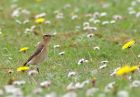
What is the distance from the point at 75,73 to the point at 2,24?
6.83 m

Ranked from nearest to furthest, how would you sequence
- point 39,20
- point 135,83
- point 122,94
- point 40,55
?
point 122,94 → point 135,83 → point 40,55 → point 39,20

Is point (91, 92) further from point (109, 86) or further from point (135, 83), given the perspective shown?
point (135, 83)

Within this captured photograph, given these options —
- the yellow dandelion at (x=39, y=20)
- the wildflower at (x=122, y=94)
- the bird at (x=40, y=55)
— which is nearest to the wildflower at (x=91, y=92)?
the wildflower at (x=122, y=94)

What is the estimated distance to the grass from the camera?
10.6 metres

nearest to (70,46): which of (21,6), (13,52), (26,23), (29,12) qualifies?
(13,52)

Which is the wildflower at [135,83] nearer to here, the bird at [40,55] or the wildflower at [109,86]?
the wildflower at [109,86]

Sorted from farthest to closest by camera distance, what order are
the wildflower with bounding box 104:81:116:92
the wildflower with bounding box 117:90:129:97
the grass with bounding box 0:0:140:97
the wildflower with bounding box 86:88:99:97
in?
the grass with bounding box 0:0:140:97 < the wildflower with bounding box 104:81:116:92 < the wildflower with bounding box 86:88:99:97 < the wildflower with bounding box 117:90:129:97

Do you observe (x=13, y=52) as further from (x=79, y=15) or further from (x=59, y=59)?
(x=79, y=15)

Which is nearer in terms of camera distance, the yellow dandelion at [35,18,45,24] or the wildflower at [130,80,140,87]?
the wildflower at [130,80,140,87]

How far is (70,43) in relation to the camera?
48.6 ft

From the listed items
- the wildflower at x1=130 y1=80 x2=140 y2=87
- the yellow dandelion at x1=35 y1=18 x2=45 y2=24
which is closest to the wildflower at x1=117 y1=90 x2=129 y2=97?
the wildflower at x1=130 y1=80 x2=140 y2=87

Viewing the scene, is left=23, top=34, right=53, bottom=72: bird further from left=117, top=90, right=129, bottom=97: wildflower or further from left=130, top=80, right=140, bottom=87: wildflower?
left=117, top=90, right=129, bottom=97: wildflower

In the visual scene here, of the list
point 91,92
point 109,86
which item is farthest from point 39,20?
point 91,92

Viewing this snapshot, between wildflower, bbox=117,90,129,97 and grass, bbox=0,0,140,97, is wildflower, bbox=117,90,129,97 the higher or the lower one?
the higher one
